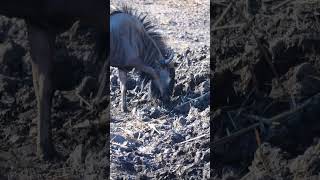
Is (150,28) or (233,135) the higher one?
(150,28)

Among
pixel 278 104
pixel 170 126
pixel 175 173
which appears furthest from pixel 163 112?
pixel 278 104

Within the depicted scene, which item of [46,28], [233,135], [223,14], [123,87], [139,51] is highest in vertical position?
[223,14]

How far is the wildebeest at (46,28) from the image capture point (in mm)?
5922

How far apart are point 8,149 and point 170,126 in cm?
128

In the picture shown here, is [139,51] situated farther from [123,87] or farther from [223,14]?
[223,14]

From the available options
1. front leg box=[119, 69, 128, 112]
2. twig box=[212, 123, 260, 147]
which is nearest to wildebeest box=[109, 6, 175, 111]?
front leg box=[119, 69, 128, 112]

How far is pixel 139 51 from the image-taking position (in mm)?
6016

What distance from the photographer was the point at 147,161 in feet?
19.7

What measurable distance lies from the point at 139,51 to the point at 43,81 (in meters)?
0.79

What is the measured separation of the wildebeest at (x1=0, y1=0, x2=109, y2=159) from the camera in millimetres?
5922

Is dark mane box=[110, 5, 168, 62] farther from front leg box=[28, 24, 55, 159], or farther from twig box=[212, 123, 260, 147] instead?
twig box=[212, 123, 260, 147]

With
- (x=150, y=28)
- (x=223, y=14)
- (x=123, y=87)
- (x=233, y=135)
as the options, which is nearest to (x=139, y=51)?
(x=150, y=28)

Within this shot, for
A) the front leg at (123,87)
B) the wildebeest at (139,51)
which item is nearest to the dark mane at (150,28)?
the wildebeest at (139,51)

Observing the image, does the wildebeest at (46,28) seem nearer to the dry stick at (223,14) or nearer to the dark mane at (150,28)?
the dark mane at (150,28)
